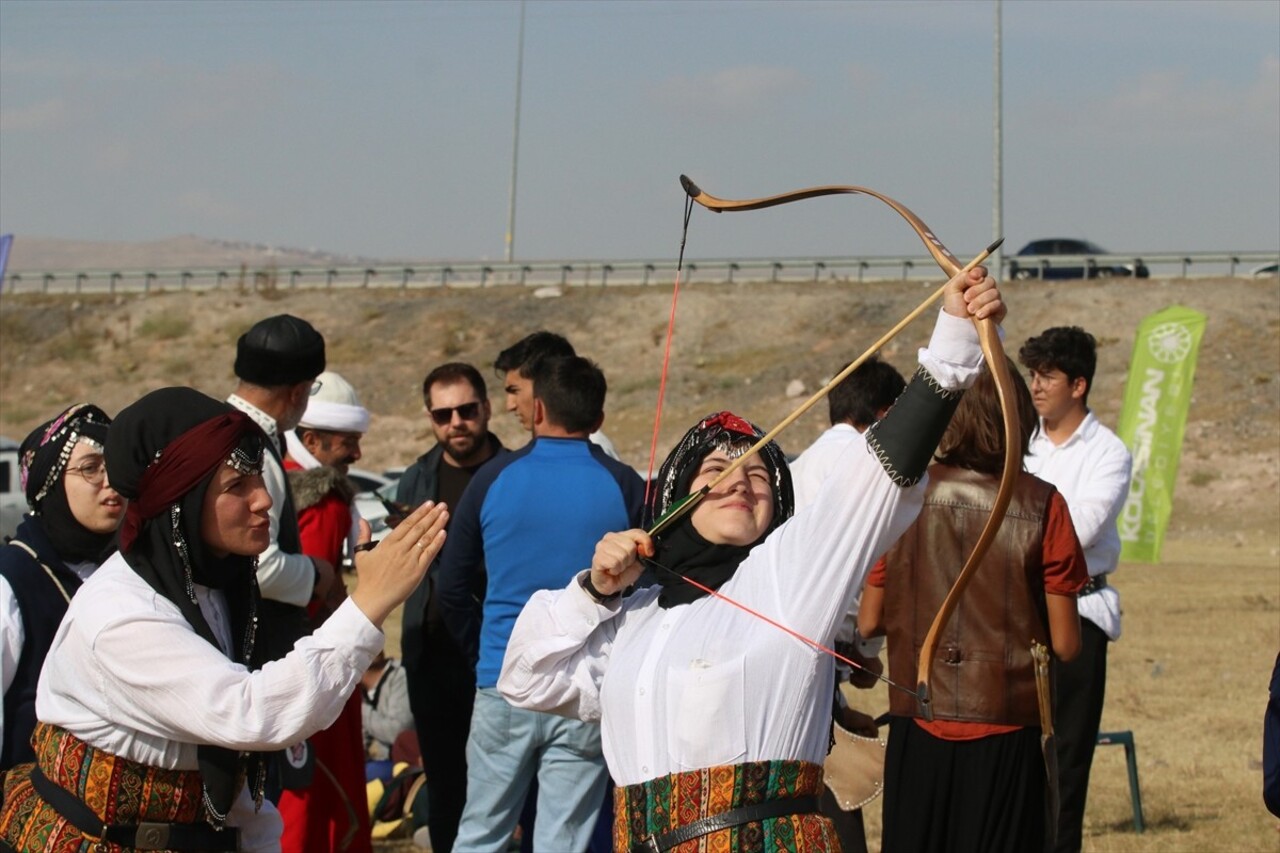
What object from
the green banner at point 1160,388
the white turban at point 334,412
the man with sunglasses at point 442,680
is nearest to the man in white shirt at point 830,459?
the man with sunglasses at point 442,680

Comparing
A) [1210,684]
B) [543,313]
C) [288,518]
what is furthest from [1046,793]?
[543,313]

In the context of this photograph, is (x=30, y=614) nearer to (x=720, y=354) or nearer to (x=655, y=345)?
(x=720, y=354)

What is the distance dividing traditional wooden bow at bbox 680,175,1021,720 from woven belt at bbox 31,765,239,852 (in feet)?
4.81

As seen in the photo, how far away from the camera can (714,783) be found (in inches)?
126

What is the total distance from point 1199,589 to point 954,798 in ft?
46.3

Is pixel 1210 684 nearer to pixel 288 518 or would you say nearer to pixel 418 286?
pixel 288 518

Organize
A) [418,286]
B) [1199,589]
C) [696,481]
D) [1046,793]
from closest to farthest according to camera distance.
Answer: [696,481]
[1046,793]
[1199,589]
[418,286]

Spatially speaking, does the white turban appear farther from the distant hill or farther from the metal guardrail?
the distant hill

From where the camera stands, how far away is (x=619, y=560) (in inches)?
131

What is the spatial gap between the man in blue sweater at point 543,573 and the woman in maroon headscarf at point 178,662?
196cm

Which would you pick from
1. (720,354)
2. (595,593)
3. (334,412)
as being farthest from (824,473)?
(720,354)

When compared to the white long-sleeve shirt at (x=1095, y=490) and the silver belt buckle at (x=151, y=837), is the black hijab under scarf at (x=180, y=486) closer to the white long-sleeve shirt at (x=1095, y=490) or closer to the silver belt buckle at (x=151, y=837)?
the silver belt buckle at (x=151, y=837)

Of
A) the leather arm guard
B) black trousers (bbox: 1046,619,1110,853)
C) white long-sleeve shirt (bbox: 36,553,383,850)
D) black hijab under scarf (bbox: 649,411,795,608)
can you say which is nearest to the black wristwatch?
black hijab under scarf (bbox: 649,411,795,608)

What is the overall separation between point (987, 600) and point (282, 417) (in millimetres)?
2312
